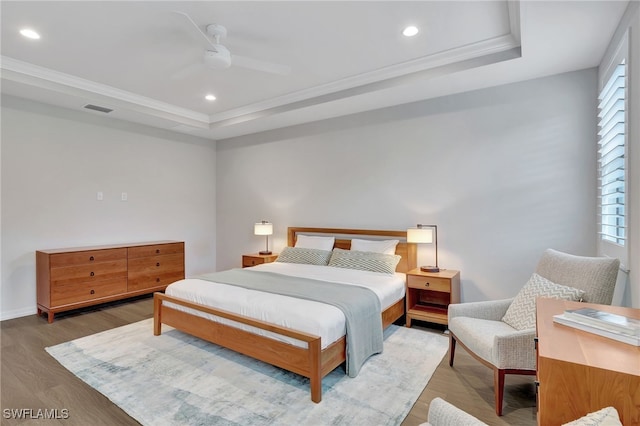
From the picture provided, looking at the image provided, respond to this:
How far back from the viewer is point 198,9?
2.48m

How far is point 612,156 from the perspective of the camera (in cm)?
253

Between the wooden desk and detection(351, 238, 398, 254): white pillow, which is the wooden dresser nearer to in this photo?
detection(351, 238, 398, 254): white pillow

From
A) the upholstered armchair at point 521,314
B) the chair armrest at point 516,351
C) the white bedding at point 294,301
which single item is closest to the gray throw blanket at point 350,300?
the white bedding at point 294,301

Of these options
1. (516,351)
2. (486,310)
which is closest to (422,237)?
(486,310)

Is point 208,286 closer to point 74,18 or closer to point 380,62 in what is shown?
point 74,18

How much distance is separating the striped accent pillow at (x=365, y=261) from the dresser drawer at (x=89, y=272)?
2890mm

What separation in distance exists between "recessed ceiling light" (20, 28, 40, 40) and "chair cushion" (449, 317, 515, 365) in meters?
4.32

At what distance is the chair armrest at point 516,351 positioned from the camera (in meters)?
2.00

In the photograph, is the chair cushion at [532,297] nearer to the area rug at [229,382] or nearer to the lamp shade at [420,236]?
the area rug at [229,382]

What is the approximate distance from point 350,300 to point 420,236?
141 cm

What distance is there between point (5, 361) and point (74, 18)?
9.73ft

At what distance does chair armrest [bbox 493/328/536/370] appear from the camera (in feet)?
6.55

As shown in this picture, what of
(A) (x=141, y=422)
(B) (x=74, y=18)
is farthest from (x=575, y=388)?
(B) (x=74, y=18)

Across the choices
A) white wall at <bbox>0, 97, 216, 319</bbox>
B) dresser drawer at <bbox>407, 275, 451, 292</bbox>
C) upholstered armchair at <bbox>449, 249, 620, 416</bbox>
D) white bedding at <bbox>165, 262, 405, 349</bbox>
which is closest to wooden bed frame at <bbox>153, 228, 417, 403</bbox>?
white bedding at <bbox>165, 262, 405, 349</bbox>
